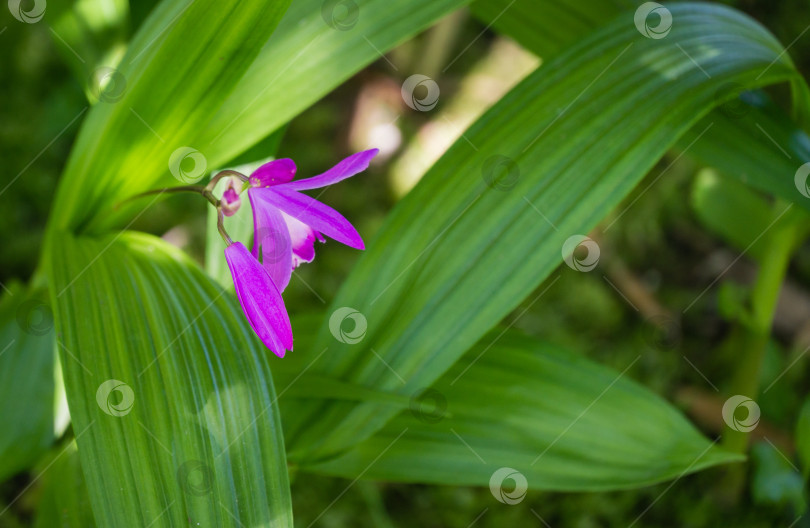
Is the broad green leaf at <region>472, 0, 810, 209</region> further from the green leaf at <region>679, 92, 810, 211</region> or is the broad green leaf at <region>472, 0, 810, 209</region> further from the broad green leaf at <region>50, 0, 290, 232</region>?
the broad green leaf at <region>50, 0, 290, 232</region>

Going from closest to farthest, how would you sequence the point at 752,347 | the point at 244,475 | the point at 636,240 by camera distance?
the point at 244,475 < the point at 752,347 < the point at 636,240

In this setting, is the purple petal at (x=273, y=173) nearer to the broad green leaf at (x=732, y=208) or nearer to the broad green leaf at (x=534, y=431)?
the broad green leaf at (x=534, y=431)

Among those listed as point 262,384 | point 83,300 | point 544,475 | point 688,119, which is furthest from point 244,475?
point 688,119

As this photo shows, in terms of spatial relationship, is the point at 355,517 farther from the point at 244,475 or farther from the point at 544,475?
the point at 244,475
